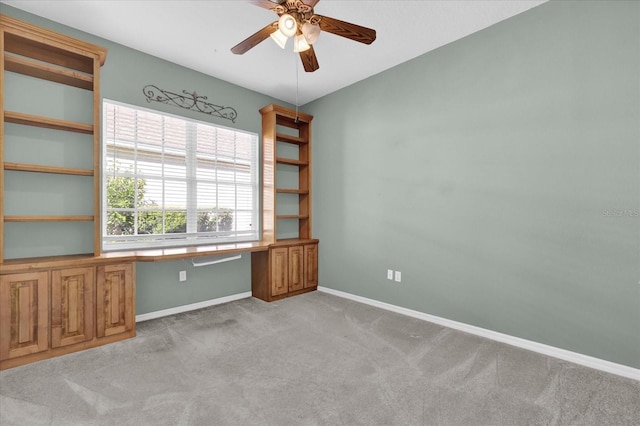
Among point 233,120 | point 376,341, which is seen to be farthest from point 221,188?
point 376,341

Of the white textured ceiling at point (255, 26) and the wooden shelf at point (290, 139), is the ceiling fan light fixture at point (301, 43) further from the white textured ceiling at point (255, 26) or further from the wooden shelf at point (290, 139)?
the wooden shelf at point (290, 139)

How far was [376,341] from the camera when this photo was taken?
2727 mm

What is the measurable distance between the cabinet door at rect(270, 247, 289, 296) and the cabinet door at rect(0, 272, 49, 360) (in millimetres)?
2234

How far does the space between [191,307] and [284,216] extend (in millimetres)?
1724

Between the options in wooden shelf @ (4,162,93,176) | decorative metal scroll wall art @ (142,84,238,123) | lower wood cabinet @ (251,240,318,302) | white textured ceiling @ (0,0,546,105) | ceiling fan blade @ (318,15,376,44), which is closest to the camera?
ceiling fan blade @ (318,15,376,44)

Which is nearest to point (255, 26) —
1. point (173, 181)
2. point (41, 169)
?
point (173, 181)

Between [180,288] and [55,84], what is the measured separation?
243cm

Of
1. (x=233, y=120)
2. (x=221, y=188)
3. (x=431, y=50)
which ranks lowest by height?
(x=221, y=188)

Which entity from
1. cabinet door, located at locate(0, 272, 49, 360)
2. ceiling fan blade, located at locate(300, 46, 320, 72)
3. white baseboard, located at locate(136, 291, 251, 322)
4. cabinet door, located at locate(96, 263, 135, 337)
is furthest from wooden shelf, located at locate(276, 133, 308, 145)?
cabinet door, located at locate(0, 272, 49, 360)

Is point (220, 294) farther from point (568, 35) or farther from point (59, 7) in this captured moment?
point (568, 35)

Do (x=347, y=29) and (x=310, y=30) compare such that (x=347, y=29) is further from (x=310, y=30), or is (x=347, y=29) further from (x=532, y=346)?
(x=532, y=346)

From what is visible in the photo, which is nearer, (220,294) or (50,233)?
(50,233)

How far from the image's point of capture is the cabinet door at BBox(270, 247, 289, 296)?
392 centimetres

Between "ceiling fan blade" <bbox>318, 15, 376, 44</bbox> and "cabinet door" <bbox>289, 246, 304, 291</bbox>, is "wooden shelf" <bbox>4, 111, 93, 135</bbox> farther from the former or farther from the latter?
"cabinet door" <bbox>289, 246, 304, 291</bbox>
